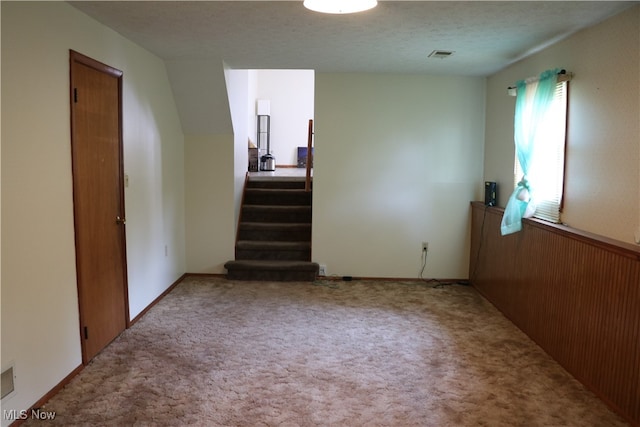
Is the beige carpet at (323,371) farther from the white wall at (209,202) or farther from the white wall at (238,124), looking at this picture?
the white wall at (238,124)

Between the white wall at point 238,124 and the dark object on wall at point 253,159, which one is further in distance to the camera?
the dark object on wall at point 253,159

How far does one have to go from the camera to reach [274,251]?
5.50 meters

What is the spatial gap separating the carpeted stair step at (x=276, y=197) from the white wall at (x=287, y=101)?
179 inches

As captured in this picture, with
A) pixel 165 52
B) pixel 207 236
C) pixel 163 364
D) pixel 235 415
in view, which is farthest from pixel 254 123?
pixel 235 415

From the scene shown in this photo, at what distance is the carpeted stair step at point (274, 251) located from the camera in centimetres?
549

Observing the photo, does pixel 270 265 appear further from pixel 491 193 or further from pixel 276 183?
pixel 491 193

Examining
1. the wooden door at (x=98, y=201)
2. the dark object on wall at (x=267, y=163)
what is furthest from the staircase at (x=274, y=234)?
the dark object on wall at (x=267, y=163)

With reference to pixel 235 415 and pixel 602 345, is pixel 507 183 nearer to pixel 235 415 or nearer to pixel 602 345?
pixel 602 345

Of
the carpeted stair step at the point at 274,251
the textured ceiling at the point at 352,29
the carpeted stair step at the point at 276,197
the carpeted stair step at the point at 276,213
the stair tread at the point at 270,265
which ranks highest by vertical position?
the textured ceiling at the point at 352,29

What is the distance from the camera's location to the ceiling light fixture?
2607mm

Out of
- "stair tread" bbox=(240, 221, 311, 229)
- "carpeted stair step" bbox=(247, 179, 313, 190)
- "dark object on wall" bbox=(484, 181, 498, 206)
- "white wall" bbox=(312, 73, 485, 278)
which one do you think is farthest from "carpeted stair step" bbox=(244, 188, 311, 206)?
"dark object on wall" bbox=(484, 181, 498, 206)

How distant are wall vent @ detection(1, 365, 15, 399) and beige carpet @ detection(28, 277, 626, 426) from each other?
Result: 222 millimetres

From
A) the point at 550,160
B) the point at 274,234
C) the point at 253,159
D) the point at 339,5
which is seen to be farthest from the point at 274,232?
the point at 253,159

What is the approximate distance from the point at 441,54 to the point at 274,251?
2.81 metres
